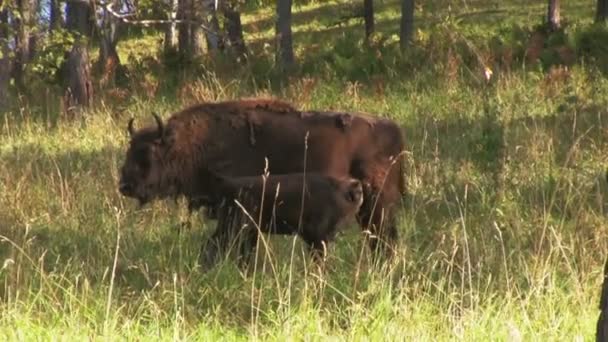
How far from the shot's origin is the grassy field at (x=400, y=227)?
5180 millimetres

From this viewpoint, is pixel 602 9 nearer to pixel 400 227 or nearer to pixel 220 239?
pixel 400 227

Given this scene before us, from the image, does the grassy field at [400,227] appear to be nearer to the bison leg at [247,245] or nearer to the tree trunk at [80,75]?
the bison leg at [247,245]

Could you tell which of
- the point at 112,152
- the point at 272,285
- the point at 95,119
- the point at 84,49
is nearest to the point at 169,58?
the point at 84,49

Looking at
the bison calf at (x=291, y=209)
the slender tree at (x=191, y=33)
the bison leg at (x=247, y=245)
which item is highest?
the slender tree at (x=191, y=33)

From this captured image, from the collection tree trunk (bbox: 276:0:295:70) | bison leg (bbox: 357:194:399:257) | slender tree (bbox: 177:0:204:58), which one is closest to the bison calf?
bison leg (bbox: 357:194:399:257)

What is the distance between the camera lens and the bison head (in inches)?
289

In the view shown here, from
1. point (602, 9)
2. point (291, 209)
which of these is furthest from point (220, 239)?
point (602, 9)

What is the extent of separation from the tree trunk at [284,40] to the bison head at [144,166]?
390 inches

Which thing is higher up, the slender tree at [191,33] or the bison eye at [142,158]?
the slender tree at [191,33]

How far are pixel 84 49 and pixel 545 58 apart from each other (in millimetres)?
7041

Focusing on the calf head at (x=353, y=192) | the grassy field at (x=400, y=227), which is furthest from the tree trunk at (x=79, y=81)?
the calf head at (x=353, y=192)

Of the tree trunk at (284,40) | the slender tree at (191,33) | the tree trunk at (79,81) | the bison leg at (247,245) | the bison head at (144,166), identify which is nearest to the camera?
the bison leg at (247,245)

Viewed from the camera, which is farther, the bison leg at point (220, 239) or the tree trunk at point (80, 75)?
the tree trunk at point (80, 75)

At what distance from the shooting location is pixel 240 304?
5707 mm
